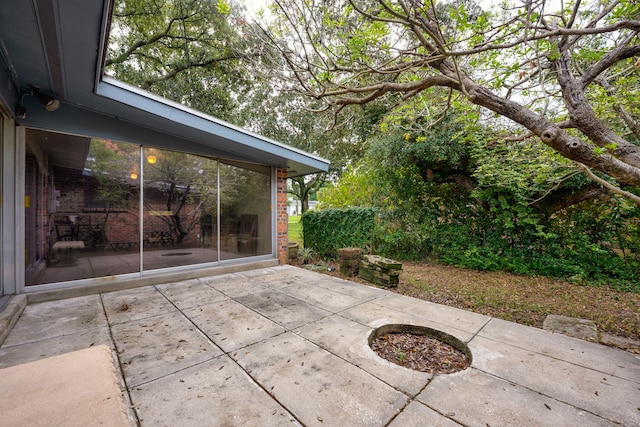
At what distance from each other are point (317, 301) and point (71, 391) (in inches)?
108

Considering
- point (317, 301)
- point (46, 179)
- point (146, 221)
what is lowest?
point (317, 301)

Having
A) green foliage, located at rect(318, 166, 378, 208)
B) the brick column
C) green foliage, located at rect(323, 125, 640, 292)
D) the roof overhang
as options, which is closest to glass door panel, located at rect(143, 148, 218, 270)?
the roof overhang

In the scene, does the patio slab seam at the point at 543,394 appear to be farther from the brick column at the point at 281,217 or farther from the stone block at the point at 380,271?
the brick column at the point at 281,217

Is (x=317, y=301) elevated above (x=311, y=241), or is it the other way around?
(x=311, y=241)

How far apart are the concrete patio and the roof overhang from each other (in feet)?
9.09

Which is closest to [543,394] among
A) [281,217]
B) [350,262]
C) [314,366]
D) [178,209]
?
[314,366]

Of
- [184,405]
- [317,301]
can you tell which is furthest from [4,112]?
[317,301]

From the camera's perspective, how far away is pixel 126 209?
15.2ft

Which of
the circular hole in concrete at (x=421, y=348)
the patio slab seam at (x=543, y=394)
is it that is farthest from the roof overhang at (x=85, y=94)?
the patio slab seam at (x=543, y=394)

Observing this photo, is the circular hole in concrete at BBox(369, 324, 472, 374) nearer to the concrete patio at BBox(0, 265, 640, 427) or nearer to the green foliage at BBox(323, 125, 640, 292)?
the concrete patio at BBox(0, 265, 640, 427)

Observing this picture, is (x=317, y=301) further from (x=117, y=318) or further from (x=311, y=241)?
(x=311, y=241)

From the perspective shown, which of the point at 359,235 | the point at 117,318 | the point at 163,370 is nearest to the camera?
the point at 163,370

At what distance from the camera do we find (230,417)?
1668 millimetres

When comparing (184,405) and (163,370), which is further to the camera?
(163,370)
